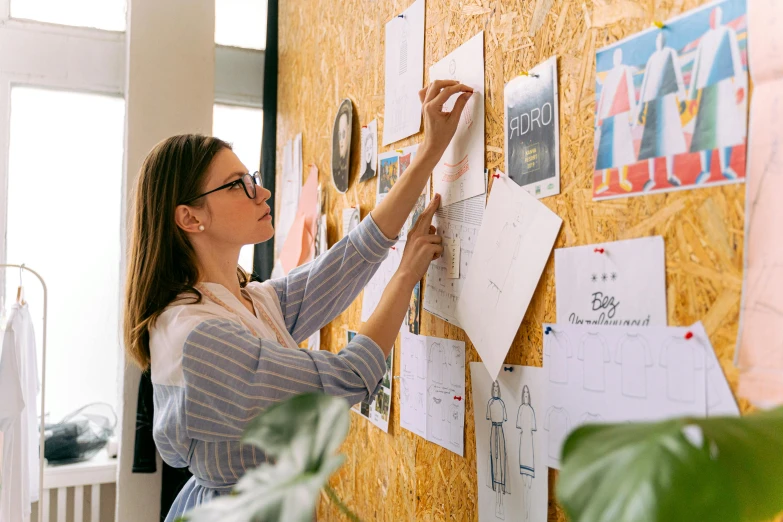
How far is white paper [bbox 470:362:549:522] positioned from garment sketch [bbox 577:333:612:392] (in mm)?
97

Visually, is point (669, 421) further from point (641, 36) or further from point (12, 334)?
point (12, 334)

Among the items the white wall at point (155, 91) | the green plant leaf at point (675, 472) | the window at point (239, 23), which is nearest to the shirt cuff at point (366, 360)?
the green plant leaf at point (675, 472)

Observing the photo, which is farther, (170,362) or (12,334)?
(12,334)

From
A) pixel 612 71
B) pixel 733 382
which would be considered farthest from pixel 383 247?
pixel 733 382

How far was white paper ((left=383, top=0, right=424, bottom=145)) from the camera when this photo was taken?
1.40m

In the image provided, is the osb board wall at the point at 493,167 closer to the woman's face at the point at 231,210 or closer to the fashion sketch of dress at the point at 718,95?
the fashion sketch of dress at the point at 718,95

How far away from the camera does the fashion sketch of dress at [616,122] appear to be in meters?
0.83

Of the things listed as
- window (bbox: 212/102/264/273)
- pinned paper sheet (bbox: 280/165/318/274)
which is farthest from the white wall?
pinned paper sheet (bbox: 280/165/318/274)

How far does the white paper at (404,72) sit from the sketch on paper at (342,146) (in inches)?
9.6

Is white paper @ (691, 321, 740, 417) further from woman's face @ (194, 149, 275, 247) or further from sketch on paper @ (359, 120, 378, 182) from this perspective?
sketch on paper @ (359, 120, 378, 182)

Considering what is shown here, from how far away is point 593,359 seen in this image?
88cm

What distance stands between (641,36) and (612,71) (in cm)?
6

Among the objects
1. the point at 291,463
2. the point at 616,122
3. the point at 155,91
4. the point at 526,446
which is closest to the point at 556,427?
the point at 526,446

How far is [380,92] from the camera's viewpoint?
1.59 metres
